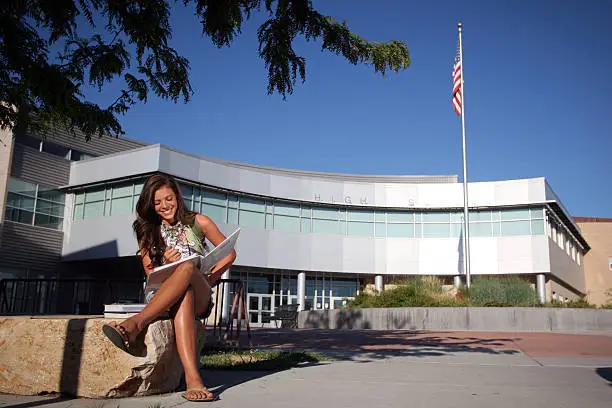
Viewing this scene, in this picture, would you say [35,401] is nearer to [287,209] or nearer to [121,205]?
[121,205]

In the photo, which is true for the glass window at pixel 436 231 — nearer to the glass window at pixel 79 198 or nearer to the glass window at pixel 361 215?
the glass window at pixel 361 215

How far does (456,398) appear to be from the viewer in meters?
4.19

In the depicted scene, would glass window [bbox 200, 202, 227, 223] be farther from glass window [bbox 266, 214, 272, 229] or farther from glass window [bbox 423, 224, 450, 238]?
glass window [bbox 423, 224, 450, 238]

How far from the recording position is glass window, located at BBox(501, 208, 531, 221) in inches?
1405

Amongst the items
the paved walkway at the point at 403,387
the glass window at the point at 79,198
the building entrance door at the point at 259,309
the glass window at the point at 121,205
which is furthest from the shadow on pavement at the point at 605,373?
the building entrance door at the point at 259,309

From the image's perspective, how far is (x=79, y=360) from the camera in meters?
3.97

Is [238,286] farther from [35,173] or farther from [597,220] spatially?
[597,220]

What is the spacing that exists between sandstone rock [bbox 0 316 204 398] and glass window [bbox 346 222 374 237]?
3251 cm

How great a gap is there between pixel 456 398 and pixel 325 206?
1255 inches

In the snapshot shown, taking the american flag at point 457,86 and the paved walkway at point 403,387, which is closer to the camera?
the paved walkway at point 403,387

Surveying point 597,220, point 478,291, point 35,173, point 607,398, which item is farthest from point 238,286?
point 597,220

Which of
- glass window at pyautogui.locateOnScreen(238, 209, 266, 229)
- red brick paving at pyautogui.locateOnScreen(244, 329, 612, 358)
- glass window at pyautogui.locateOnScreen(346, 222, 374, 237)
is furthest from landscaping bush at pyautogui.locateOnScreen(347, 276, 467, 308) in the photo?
glass window at pyautogui.locateOnScreen(346, 222, 374, 237)

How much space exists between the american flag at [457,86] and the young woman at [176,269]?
2639cm

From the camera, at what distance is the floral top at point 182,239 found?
4227mm
